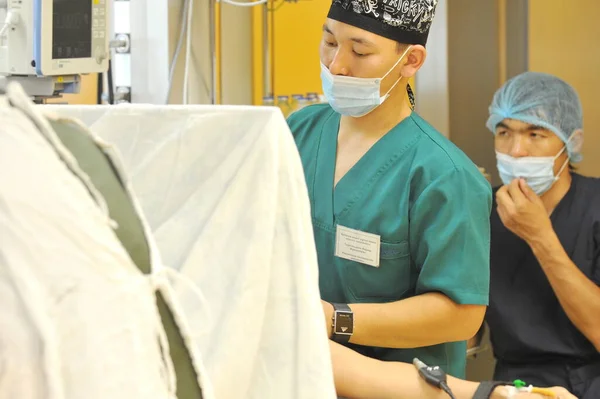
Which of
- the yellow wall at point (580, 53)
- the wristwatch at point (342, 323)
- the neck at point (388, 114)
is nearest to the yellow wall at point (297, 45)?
the yellow wall at point (580, 53)

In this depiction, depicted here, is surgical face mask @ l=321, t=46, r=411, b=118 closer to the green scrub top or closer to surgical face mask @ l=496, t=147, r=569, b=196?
the green scrub top

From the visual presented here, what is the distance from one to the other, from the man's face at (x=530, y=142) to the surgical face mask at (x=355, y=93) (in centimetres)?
81

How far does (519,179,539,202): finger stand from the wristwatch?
1.02 metres

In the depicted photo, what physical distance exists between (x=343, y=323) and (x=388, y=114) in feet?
1.54

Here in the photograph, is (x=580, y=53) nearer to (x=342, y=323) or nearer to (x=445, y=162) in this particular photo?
(x=445, y=162)

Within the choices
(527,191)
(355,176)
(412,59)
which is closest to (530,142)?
(527,191)

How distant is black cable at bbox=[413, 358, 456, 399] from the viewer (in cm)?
127

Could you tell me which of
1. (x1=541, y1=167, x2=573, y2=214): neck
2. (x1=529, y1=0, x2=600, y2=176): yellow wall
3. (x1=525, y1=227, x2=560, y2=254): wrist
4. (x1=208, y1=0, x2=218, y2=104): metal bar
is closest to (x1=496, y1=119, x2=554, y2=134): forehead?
(x1=541, y1=167, x2=573, y2=214): neck

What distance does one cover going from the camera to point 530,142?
2.19 meters

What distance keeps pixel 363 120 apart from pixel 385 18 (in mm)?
221

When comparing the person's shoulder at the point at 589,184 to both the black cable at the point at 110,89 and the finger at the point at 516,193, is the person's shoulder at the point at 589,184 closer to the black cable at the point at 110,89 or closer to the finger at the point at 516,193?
the finger at the point at 516,193

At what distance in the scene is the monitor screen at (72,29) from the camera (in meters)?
1.83

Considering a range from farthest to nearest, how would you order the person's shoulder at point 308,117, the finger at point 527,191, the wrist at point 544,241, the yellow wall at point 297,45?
1. the yellow wall at point 297,45
2. the finger at point 527,191
3. the wrist at point 544,241
4. the person's shoulder at point 308,117

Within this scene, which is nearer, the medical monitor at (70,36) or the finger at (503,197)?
the medical monitor at (70,36)
